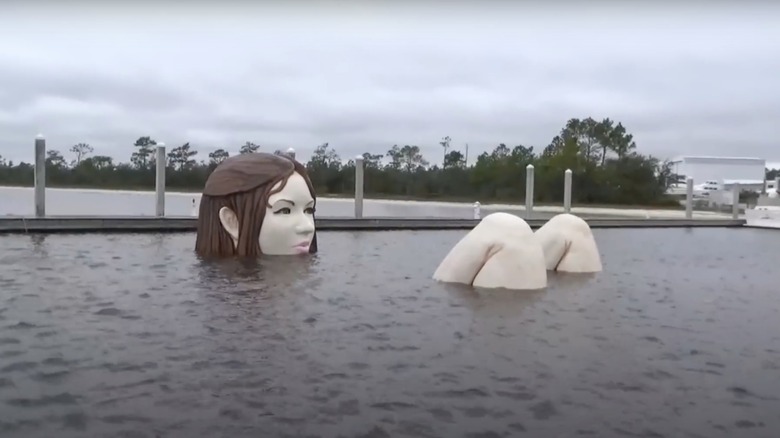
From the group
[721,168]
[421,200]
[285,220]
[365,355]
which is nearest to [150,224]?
[285,220]

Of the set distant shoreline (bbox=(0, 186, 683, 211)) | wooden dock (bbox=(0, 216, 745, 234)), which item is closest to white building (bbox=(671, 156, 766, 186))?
distant shoreline (bbox=(0, 186, 683, 211))

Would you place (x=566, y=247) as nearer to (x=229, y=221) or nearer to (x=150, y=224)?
(x=229, y=221)

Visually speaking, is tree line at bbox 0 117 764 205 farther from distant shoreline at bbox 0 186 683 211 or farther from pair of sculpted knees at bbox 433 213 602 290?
pair of sculpted knees at bbox 433 213 602 290

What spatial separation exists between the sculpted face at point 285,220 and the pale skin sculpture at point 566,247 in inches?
127

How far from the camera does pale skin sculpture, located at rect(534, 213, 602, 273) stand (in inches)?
400

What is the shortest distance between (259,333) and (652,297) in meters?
4.65

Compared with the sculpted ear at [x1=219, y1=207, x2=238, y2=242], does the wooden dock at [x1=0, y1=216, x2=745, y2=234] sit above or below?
below

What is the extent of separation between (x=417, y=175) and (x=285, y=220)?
17.6 meters

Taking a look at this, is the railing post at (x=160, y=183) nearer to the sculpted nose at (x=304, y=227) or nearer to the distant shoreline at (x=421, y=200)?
the distant shoreline at (x=421, y=200)

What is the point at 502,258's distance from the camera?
832cm

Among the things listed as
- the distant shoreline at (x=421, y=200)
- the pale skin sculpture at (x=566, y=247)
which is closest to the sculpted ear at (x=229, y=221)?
the pale skin sculpture at (x=566, y=247)

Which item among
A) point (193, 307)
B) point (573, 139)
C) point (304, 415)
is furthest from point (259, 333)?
point (573, 139)

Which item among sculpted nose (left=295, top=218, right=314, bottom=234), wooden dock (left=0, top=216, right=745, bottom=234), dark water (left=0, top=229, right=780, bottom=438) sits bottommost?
dark water (left=0, top=229, right=780, bottom=438)

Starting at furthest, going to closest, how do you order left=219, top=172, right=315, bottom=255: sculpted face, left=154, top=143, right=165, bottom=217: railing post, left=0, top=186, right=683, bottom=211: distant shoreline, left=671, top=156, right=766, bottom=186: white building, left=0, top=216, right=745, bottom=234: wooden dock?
left=671, top=156, right=766, bottom=186: white building, left=0, top=186, right=683, bottom=211: distant shoreline, left=154, top=143, right=165, bottom=217: railing post, left=0, top=216, right=745, bottom=234: wooden dock, left=219, top=172, right=315, bottom=255: sculpted face
